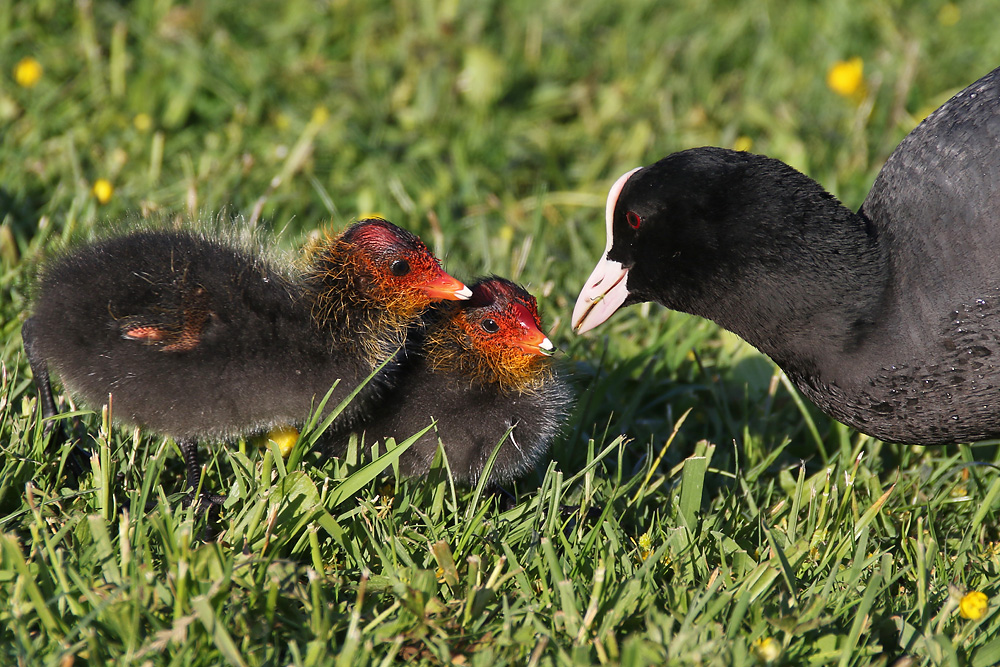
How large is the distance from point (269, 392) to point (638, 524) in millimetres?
1030

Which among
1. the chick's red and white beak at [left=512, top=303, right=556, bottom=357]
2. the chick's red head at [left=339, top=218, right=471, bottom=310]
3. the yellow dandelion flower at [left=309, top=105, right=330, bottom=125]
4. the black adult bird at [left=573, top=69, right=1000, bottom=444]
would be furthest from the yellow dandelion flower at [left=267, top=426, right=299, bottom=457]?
the yellow dandelion flower at [left=309, top=105, right=330, bottom=125]

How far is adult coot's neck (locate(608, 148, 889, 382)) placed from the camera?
259cm

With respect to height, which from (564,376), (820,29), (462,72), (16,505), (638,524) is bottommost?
(16,505)

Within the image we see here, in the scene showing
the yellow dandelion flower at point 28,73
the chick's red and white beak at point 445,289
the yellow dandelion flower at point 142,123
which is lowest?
the yellow dandelion flower at point 142,123

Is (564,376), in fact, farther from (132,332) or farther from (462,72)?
(462,72)

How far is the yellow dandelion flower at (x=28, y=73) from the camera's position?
14.6ft

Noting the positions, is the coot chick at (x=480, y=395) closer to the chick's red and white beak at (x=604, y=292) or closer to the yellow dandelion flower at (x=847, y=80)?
the chick's red and white beak at (x=604, y=292)

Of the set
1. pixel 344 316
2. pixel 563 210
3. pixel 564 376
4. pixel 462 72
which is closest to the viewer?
pixel 344 316

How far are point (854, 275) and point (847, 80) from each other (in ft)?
9.35

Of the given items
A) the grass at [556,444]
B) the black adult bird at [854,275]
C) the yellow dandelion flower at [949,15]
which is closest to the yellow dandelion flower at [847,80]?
the grass at [556,444]

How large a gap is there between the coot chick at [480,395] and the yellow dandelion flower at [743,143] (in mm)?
2316

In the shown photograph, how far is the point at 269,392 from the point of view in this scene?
2586 millimetres

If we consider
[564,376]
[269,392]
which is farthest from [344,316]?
[564,376]

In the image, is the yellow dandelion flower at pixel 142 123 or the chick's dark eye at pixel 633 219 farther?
the yellow dandelion flower at pixel 142 123
